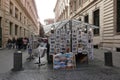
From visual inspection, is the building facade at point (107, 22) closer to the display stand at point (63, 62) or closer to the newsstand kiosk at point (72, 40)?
the newsstand kiosk at point (72, 40)

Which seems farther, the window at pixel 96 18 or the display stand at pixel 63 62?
the window at pixel 96 18

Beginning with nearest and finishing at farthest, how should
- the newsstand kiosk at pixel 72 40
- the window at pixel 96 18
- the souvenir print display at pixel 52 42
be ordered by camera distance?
the souvenir print display at pixel 52 42 → the newsstand kiosk at pixel 72 40 → the window at pixel 96 18

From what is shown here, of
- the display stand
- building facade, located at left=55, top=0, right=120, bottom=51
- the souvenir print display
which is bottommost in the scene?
the display stand

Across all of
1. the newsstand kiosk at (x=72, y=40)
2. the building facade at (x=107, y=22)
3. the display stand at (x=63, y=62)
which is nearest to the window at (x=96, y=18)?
the building facade at (x=107, y=22)

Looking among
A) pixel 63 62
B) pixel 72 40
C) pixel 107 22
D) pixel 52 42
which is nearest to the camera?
pixel 63 62

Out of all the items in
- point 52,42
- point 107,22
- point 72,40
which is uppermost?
point 107,22

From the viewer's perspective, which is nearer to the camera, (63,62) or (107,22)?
(63,62)

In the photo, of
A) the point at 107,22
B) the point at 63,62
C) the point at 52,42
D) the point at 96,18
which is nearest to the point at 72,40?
the point at 52,42

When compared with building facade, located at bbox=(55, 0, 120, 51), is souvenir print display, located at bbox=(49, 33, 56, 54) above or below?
below

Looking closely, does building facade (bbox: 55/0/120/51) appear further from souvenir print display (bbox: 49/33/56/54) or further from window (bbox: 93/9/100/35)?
souvenir print display (bbox: 49/33/56/54)

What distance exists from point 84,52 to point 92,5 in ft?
57.8

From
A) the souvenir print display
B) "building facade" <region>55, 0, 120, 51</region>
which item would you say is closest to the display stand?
the souvenir print display

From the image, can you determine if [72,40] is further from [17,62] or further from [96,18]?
[96,18]

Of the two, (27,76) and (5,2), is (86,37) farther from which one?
(5,2)
